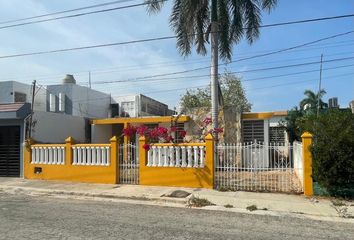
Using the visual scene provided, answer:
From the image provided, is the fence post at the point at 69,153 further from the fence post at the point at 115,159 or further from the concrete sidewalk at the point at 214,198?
the fence post at the point at 115,159

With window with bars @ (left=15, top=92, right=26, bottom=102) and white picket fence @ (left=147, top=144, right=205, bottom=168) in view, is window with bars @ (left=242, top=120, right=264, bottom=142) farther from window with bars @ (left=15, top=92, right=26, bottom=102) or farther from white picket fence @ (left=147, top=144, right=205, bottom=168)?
window with bars @ (left=15, top=92, right=26, bottom=102)

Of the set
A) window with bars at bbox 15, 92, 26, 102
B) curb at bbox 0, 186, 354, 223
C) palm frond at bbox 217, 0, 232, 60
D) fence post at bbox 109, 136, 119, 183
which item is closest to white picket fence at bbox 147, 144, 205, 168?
fence post at bbox 109, 136, 119, 183

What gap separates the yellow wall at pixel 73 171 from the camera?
16984 mm

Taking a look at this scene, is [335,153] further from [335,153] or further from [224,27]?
[224,27]

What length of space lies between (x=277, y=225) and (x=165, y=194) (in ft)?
16.8

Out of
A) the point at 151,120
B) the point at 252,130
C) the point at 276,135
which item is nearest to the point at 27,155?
the point at 151,120

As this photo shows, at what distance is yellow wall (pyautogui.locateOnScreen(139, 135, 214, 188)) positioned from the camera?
15188 mm

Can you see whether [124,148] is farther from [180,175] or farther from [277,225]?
[277,225]

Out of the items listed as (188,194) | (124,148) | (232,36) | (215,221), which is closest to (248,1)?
(232,36)

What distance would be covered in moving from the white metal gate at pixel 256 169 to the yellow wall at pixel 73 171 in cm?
422

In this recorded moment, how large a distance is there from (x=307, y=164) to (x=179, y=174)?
456cm

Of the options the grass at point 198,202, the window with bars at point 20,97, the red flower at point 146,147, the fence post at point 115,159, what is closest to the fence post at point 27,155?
the fence post at point 115,159

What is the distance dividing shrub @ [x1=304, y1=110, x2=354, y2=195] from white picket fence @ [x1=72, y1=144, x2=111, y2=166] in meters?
7.99

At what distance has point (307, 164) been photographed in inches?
535
